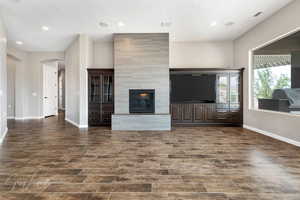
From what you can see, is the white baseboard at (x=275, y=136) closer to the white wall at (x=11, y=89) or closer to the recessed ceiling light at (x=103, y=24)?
the recessed ceiling light at (x=103, y=24)

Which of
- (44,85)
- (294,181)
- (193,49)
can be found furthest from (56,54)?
(294,181)

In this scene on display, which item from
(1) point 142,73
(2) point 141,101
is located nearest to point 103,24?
(1) point 142,73

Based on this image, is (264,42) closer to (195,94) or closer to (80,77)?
(195,94)

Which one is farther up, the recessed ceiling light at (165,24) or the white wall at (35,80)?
the recessed ceiling light at (165,24)

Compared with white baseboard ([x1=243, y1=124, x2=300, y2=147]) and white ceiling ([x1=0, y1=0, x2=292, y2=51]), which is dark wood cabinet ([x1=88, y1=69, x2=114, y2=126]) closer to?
white ceiling ([x1=0, y1=0, x2=292, y2=51])

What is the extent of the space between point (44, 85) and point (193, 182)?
8.90 m

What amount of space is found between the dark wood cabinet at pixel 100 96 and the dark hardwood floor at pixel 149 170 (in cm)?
211

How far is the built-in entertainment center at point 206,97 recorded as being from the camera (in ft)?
21.2

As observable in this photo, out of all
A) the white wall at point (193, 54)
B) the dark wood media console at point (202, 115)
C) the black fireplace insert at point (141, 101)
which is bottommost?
the dark wood media console at point (202, 115)

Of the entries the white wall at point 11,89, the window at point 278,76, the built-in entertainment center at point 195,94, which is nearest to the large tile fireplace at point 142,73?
the built-in entertainment center at point 195,94

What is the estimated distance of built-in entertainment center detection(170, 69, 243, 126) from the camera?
646 centimetres

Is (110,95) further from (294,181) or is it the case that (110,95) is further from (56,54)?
(294,181)

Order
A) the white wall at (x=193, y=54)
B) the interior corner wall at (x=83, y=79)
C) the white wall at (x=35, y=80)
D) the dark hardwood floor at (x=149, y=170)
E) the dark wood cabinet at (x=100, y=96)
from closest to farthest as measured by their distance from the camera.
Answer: the dark hardwood floor at (x=149, y=170) → the interior corner wall at (x=83, y=79) → the dark wood cabinet at (x=100, y=96) → the white wall at (x=193, y=54) → the white wall at (x=35, y=80)

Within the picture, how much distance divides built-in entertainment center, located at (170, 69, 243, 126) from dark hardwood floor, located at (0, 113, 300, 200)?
2170mm
